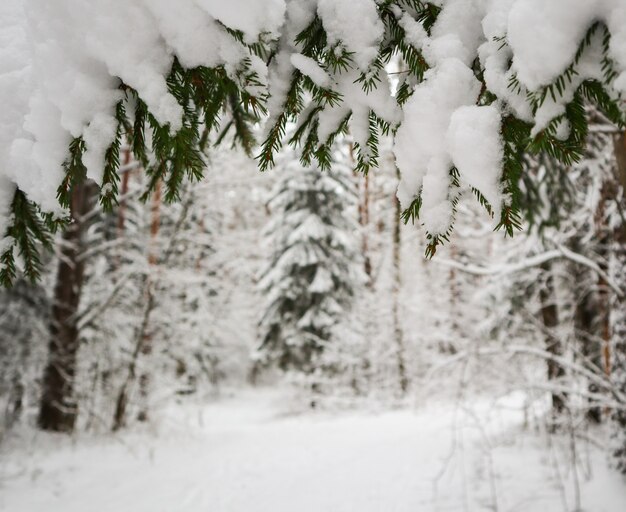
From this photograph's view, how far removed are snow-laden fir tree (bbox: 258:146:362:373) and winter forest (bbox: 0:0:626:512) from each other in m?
0.08

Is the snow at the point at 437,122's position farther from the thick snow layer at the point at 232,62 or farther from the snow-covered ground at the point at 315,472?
the snow-covered ground at the point at 315,472

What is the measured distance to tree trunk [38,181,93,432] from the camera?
7457 millimetres

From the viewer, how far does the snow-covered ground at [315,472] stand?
14.8 ft

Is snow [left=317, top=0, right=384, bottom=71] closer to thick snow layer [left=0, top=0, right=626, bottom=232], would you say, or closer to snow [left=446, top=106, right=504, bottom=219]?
thick snow layer [left=0, top=0, right=626, bottom=232]

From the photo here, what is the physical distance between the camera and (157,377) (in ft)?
30.0

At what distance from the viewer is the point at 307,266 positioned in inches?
546

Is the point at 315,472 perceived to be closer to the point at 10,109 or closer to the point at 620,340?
the point at 620,340

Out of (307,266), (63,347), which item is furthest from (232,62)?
(307,266)

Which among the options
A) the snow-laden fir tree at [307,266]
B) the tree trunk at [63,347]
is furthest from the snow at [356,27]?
the snow-laden fir tree at [307,266]

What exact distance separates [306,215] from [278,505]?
9.80 meters

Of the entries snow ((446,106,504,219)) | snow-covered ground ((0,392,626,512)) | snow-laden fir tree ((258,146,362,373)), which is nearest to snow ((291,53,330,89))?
snow ((446,106,504,219))

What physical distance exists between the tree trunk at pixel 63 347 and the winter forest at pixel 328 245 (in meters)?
0.05

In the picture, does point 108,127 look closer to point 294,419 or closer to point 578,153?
point 578,153

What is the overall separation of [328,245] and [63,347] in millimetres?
8333
